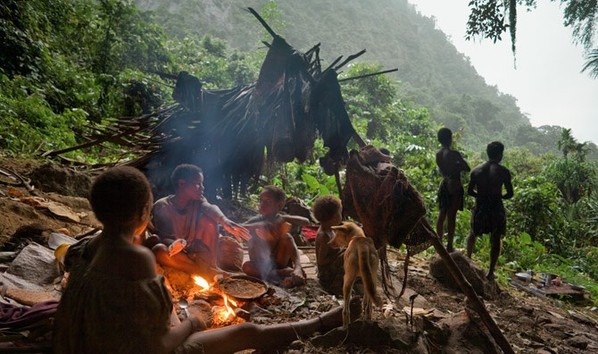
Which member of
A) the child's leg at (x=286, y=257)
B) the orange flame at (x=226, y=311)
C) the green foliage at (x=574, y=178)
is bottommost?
the orange flame at (x=226, y=311)

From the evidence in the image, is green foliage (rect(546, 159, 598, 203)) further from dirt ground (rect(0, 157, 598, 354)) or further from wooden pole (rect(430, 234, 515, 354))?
wooden pole (rect(430, 234, 515, 354))

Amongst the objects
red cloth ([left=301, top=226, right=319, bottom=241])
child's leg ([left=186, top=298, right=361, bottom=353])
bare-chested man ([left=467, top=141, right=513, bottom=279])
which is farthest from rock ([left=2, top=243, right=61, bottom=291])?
bare-chested man ([left=467, top=141, right=513, bottom=279])

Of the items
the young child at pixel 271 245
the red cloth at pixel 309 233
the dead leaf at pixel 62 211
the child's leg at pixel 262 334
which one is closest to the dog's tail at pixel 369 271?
the child's leg at pixel 262 334

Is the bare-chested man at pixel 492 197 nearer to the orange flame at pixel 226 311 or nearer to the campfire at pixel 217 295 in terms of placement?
the campfire at pixel 217 295

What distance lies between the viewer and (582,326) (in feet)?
16.3

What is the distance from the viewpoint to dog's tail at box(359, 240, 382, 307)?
7.50ft

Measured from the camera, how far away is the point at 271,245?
14.1 feet

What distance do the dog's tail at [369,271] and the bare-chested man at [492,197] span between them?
4460 millimetres

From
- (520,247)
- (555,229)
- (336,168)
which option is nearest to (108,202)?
(336,168)

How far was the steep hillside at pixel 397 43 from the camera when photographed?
142 feet

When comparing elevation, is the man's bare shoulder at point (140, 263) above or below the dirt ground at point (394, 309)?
above

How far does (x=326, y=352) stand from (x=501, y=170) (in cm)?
491

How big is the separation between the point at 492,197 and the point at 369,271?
4691 mm

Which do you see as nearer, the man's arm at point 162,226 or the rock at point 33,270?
the rock at point 33,270
